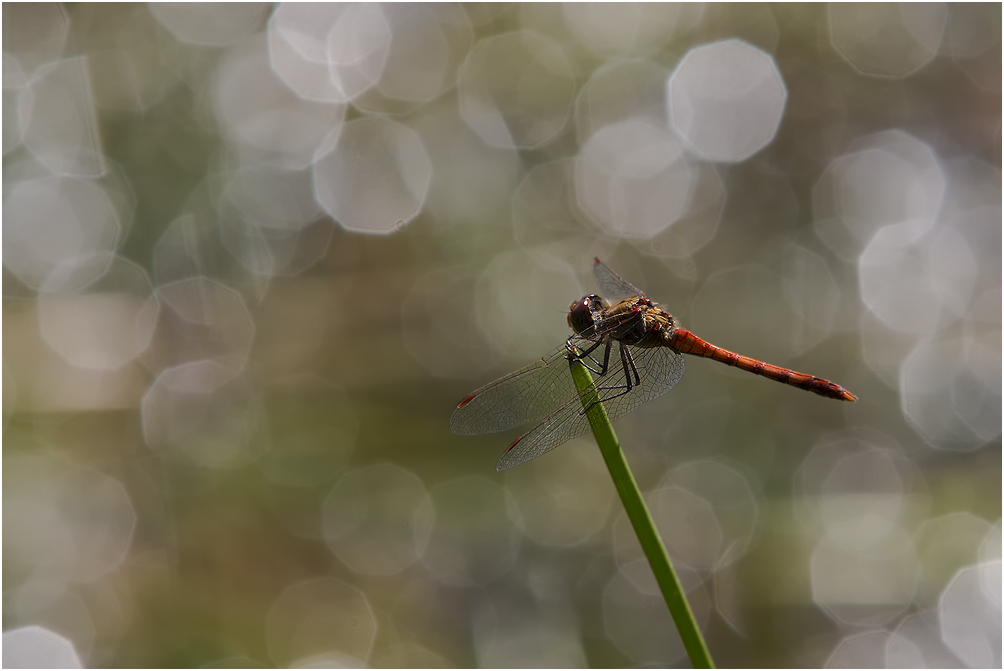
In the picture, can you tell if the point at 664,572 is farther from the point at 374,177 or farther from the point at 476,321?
the point at 374,177

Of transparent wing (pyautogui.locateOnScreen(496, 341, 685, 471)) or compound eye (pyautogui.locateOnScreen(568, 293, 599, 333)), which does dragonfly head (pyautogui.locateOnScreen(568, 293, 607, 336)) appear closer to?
compound eye (pyautogui.locateOnScreen(568, 293, 599, 333))

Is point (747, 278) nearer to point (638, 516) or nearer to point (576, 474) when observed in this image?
point (576, 474)

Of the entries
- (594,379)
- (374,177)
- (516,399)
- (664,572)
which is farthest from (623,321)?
(374,177)

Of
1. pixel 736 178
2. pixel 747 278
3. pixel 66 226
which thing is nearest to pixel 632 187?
pixel 736 178

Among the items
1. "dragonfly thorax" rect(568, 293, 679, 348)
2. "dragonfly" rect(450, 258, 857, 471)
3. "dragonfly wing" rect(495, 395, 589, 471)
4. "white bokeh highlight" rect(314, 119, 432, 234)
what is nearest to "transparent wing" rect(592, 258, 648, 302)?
"dragonfly" rect(450, 258, 857, 471)

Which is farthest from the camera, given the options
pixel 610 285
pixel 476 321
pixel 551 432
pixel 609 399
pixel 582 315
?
pixel 476 321

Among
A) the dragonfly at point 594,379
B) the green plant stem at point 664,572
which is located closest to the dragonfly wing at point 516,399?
the dragonfly at point 594,379

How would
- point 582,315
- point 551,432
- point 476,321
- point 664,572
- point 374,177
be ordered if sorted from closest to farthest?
point 664,572, point 551,432, point 582,315, point 476,321, point 374,177
